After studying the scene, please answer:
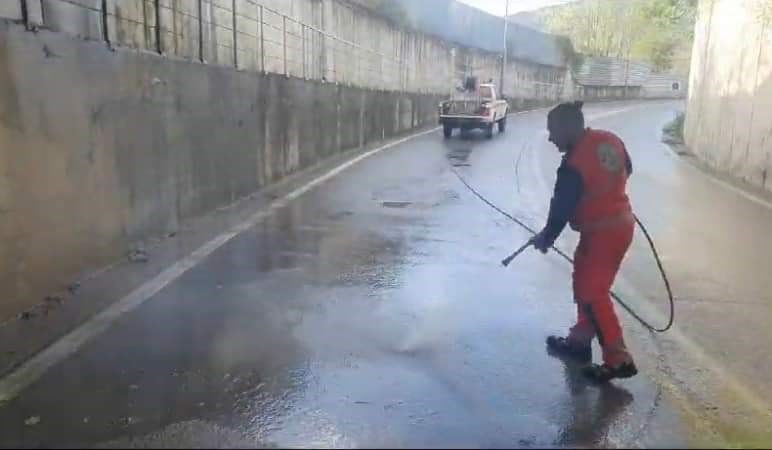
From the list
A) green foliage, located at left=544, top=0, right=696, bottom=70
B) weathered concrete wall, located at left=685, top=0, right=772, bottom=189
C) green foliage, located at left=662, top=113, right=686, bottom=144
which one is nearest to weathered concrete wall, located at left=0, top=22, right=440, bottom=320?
weathered concrete wall, located at left=685, top=0, right=772, bottom=189

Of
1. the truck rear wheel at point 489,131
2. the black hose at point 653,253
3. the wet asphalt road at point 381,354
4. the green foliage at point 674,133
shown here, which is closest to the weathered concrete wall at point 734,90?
the green foliage at point 674,133

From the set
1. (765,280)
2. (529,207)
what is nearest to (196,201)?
(529,207)

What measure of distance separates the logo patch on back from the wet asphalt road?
4.45ft

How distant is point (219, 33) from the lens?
40.2 ft

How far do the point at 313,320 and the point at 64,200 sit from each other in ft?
7.60

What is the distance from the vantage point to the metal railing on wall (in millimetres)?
7445

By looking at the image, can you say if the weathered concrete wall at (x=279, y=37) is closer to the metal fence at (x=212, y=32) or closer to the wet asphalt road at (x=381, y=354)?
the metal fence at (x=212, y=32)

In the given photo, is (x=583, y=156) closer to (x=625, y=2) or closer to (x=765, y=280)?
(x=765, y=280)

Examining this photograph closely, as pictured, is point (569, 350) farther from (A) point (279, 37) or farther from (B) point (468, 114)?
(B) point (468, 114)

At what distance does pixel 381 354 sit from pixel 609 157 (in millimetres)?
1973

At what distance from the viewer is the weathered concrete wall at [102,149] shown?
199 inches

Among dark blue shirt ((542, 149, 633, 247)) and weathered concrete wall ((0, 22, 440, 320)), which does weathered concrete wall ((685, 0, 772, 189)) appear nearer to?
weathered concrete wall ((0, 22, 440, 320))

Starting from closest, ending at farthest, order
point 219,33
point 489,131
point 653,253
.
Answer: point 653,253
point 219,33
point 489,131

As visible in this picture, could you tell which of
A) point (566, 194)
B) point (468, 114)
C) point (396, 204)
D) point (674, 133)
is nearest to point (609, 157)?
point (566, 194)
